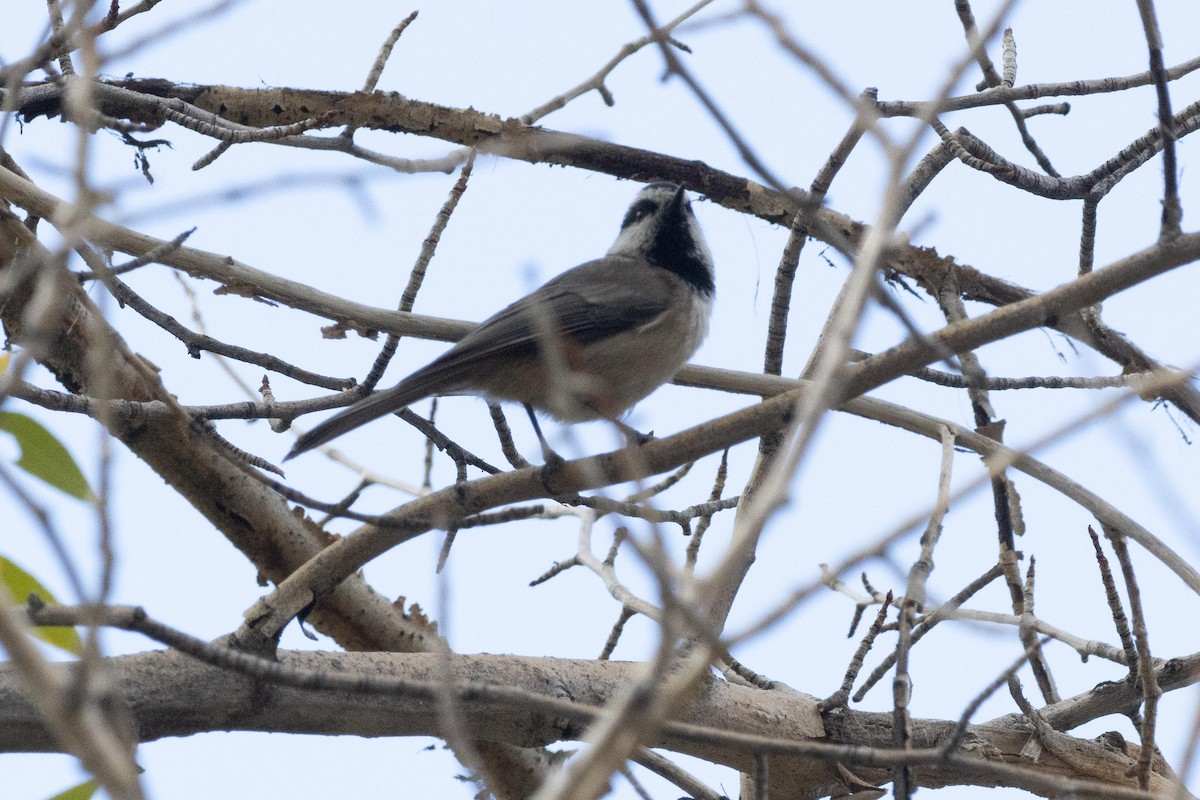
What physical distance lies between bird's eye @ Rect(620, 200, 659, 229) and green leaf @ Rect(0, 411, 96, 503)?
3662mm

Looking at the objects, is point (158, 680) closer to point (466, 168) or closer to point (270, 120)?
point (466, 168)

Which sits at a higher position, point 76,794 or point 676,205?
point 676,205

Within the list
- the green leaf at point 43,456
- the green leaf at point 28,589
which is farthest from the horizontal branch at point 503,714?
the green leaf at point 43,456

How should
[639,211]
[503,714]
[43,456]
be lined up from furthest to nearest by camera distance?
[639,211]
[503,714]
[43,456]

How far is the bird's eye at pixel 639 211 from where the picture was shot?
19.5 feet

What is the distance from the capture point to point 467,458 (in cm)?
404

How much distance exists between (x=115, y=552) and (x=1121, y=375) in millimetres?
3600

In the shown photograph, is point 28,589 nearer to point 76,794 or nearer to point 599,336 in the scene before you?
point 76,794

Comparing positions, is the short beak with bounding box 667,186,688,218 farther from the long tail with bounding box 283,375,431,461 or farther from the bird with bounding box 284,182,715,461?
the long tail with bounding box 283,375,431,461

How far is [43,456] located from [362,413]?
1.38 m

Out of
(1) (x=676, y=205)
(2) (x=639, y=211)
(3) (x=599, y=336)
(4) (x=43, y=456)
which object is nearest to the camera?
(4) (x=43, y=456)

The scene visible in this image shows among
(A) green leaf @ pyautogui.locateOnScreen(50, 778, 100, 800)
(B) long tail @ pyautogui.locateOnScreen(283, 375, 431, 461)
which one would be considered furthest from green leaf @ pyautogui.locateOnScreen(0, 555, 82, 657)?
(B) long tail @ pyautogui.locateOnScreen(283, 375, 431, 461)

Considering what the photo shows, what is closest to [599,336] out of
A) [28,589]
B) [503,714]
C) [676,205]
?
[676,205]

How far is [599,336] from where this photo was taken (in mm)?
4945
